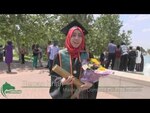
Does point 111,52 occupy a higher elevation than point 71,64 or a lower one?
lower

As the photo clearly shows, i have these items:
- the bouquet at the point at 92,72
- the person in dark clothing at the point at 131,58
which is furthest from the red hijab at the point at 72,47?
the person in dark clothing at the point at 131,58

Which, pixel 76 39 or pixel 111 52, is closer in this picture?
pixel 76 39

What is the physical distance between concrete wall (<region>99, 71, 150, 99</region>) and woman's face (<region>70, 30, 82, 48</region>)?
3.95 metres

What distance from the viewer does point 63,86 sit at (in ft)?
11.8

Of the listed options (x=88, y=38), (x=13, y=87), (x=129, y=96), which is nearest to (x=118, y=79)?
(x=129, y=96)

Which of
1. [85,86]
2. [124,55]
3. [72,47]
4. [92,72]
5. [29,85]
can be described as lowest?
[29,85]

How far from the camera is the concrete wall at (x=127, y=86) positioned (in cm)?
736

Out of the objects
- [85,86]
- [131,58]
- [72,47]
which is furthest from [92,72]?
[131,58]

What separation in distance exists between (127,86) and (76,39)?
482 centimetres

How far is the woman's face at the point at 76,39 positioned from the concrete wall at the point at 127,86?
3.95 metres

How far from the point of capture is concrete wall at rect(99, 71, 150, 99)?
7.36 metres

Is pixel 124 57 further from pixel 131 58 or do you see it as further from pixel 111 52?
pixel 111 52

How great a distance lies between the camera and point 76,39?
11.5 ft
